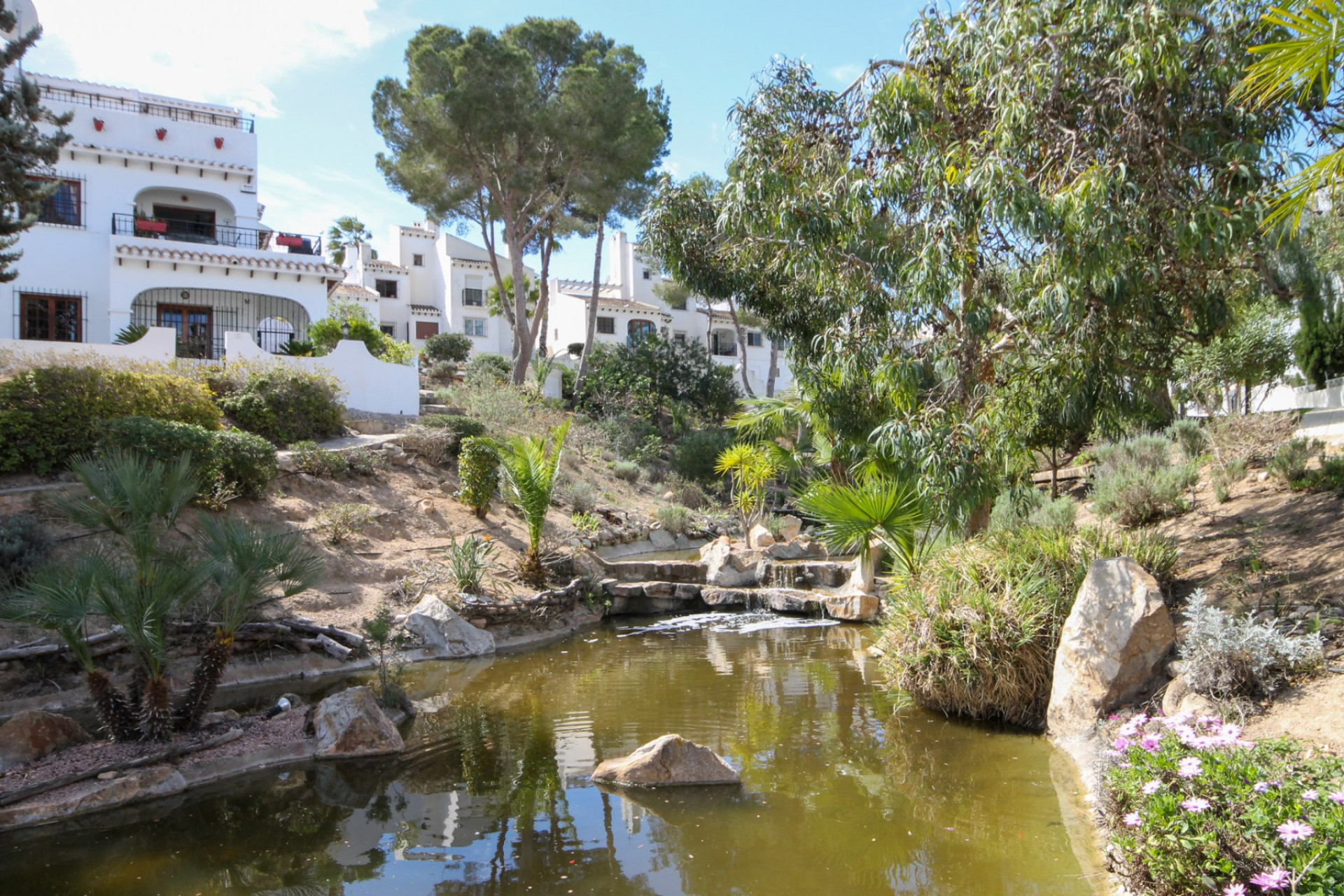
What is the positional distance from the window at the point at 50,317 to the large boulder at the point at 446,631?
17796 mm

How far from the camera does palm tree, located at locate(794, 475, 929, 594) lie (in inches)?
407

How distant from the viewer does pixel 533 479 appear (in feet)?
43.3

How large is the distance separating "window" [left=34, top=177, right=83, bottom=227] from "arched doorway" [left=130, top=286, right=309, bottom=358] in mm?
2678

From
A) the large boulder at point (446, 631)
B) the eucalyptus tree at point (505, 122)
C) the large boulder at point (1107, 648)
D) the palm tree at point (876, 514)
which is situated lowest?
the large boulder at point (446, 631)

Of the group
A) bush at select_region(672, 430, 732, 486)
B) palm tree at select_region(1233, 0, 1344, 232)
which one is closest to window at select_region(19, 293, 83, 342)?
bush at select_region(672, 430, 732, 486)

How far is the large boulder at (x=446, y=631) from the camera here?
11.2 meters

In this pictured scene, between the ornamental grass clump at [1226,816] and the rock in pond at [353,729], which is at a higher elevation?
the ornamental grass clump at [1226,816]

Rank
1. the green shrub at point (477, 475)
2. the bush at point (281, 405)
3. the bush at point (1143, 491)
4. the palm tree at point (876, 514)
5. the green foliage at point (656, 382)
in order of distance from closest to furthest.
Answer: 1. the palm tree at point (876, 514)
2. the bush at point (1143, 491)
3. the green shrub at point (477, 475)
4. the bush at point (281, 405)
5. the green foliage at point (656, 382)

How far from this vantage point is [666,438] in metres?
32.0

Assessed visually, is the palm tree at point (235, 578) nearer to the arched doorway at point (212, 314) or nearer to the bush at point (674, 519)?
the bush at point (674, 519)

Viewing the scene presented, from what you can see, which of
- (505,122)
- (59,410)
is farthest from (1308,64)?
(505,122)

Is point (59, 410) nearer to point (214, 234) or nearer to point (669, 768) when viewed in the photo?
point (669, 768)

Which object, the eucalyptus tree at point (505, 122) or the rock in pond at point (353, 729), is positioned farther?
the eucalyptus tree at point (505, 122)

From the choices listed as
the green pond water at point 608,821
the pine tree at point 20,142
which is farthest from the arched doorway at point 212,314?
the green pond water at point 608,821
